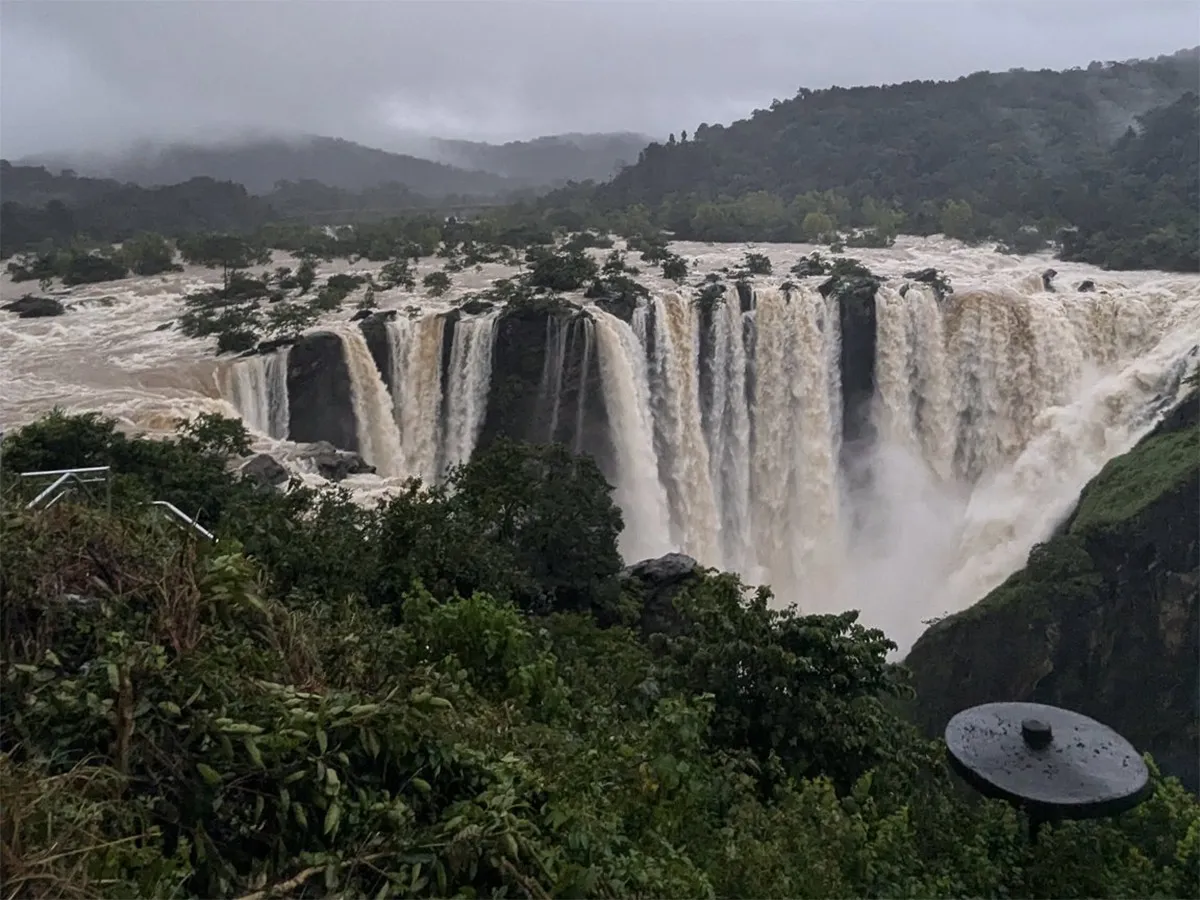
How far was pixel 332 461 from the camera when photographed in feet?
39.6

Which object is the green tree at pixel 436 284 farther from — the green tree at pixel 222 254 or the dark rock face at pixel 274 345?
the green tree at pixel 222 254

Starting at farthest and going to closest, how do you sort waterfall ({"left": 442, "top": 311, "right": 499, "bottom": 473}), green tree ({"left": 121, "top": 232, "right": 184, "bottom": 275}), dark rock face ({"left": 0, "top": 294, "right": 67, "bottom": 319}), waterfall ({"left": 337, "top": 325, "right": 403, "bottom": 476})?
green tree ({"left": 121, "top": 232, "right": 184, "bottom": 275}) → dark rock face ({"left": 0, "top": 294, "right": 67, "bottom": 319}) → waterfall ({"left": 442, "top": 311, "right": 499, "bottom": 473}) → waterfall ({"left": 337, "top": 325, "right": 403, "bottom": 476})

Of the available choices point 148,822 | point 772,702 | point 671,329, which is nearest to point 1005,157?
point 671,329

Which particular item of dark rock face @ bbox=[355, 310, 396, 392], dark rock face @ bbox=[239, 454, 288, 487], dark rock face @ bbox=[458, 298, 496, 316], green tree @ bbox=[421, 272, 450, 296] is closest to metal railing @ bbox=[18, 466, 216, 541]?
dark rock face @ bbox=[239, 454, 288, 487]

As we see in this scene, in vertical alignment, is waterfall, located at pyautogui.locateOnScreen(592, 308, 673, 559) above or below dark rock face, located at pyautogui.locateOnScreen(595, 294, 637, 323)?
below

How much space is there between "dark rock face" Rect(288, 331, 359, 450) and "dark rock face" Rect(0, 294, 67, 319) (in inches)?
236

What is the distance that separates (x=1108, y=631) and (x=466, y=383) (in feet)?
34.1

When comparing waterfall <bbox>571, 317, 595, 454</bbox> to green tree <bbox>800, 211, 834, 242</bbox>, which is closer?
waterfall <bbox>571, 317, 595, 454</bbox>

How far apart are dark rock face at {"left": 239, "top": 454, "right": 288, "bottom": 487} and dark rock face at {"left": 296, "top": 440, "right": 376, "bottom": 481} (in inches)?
24.5

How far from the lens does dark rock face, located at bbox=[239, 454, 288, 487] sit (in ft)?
35.1

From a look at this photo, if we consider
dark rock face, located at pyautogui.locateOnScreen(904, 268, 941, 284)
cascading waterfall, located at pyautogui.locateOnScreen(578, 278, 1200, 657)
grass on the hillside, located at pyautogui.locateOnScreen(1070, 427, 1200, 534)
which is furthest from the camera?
dark rock face, located at pyautogui.locateOnScreen(904, 268, 941, 284)

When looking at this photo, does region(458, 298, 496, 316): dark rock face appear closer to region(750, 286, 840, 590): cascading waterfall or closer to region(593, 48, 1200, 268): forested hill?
region(750, 286, 840, 590): cascading waterfall

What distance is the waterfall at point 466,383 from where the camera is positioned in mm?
15594

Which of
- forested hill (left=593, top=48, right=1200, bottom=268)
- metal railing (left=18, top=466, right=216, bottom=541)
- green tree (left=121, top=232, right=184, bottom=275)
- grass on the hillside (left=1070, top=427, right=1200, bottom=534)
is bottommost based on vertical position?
grass on the hillside (left=1070, top=427, right=1200, bottom=534)
